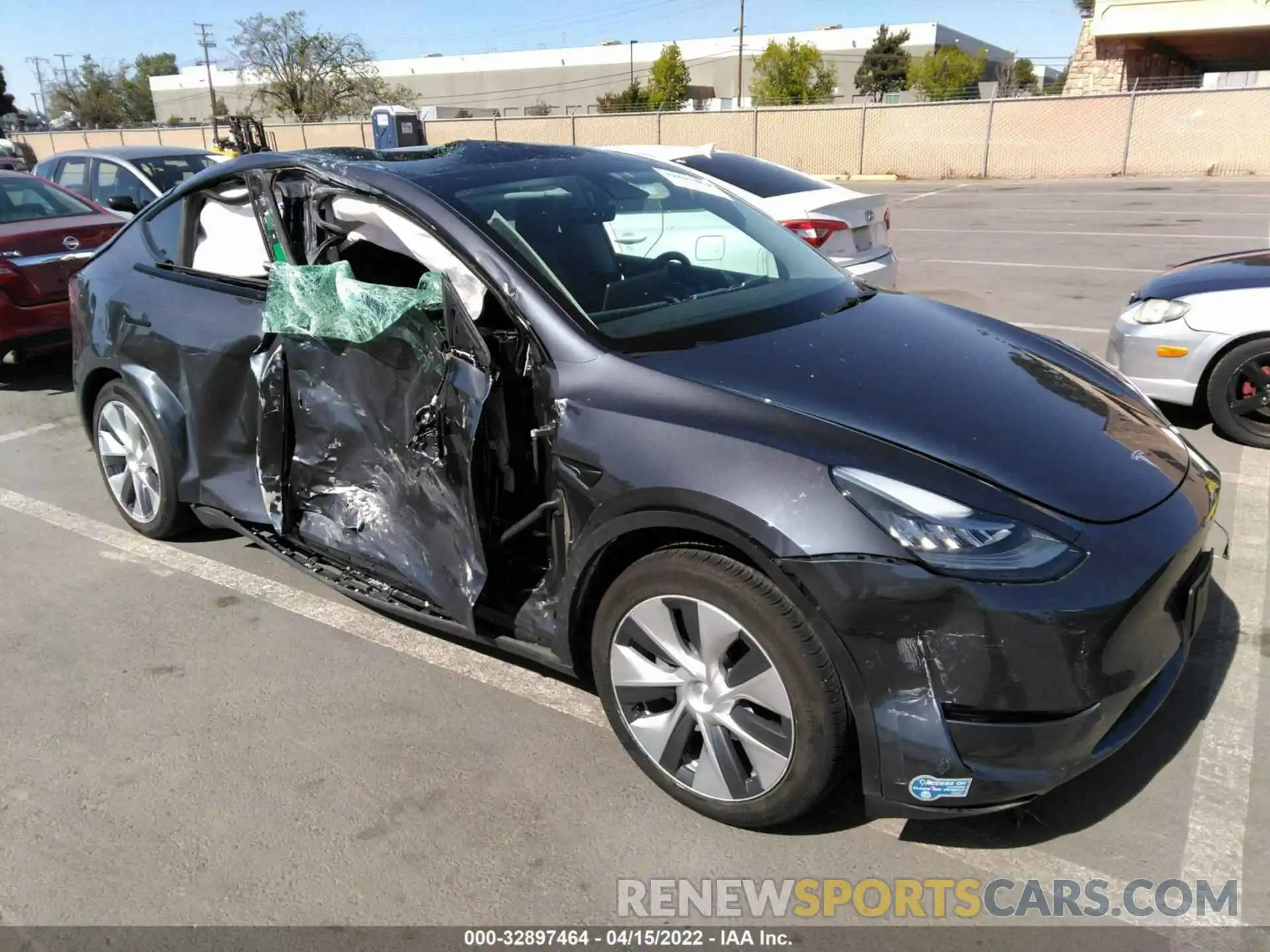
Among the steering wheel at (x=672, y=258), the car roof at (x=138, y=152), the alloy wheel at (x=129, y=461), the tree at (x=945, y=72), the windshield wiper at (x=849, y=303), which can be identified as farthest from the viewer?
the tree at (x=945, y=72)

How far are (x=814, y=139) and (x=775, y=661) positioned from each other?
31099 mm

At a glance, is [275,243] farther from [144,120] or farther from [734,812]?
[144,120]

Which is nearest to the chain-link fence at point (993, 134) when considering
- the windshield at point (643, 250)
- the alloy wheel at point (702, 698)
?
the windshield at point (643, 250)

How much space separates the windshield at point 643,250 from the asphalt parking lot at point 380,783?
67 centimetres

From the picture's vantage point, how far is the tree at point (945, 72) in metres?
69.4

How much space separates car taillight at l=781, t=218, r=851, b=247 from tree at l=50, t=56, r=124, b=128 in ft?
335

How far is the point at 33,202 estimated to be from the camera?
26.8 ft

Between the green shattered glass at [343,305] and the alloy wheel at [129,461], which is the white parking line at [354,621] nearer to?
the alloy wheel at [129,461]

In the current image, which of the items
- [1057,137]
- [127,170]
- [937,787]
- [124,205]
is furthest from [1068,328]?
[1057,137]

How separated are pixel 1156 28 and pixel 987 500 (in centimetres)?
4477

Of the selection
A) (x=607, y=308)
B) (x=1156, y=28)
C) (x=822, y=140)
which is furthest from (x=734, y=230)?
(x=1156, y=28)

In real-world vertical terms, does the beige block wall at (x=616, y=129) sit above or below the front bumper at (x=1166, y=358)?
above

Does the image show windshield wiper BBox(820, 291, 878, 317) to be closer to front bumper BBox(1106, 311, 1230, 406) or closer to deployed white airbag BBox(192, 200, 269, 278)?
deployed white airbag BBox(192, 200, 269, 278)

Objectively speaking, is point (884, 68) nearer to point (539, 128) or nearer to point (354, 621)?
point (539, 128)
